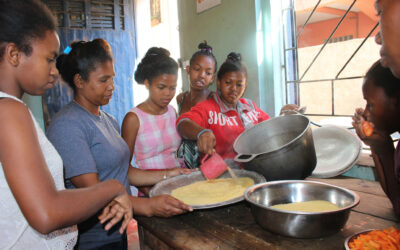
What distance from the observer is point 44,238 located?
0.93 metres

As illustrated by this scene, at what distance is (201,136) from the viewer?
1540 mm

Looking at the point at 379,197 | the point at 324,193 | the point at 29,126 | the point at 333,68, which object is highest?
the point at 333,68

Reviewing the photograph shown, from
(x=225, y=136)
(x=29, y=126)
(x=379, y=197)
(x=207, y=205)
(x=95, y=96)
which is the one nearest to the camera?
(x=29, y=126)

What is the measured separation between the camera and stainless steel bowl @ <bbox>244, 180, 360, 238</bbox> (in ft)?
2.84

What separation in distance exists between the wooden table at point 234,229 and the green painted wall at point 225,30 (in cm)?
148

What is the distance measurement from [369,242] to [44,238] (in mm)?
1014

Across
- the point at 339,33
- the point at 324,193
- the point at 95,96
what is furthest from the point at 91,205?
the point at 339,33

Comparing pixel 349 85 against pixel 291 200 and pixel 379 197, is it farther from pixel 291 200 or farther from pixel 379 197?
pixel 291 200

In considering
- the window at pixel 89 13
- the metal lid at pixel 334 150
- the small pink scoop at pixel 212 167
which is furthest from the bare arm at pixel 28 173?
the window at pixel 89 13

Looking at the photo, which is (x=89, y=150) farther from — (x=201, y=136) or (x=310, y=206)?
(x=310, y=206)

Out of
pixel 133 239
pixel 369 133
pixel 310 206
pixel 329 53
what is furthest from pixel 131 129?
pixel 133 239

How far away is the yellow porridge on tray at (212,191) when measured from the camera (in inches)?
47.4

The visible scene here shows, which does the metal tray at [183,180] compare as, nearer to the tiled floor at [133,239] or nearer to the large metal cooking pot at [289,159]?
the large metal cooking pot at [289,159]

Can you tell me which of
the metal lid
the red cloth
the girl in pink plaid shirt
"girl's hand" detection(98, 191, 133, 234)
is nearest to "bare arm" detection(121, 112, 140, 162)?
the girl in pink plaid shirt
